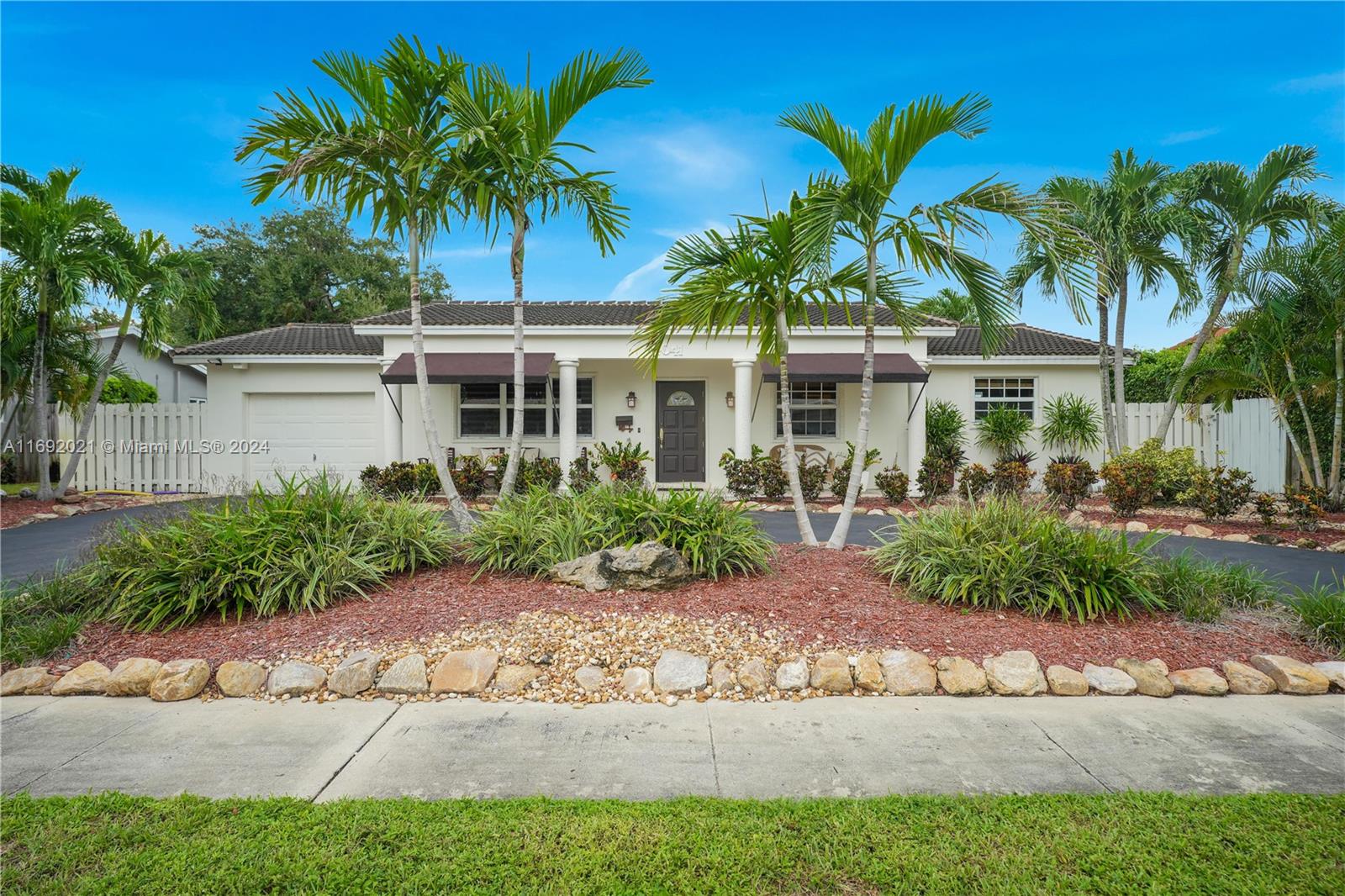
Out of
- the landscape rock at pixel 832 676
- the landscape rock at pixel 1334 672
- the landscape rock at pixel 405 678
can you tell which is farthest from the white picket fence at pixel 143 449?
the landscape rock at pixel 1334 672

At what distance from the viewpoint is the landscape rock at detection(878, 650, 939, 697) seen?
374 cm

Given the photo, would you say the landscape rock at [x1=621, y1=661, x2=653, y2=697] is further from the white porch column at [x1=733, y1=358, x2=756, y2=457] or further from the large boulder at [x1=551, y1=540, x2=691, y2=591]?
the white porch column at [x1=733, y1=358, x2=756, y2=457]

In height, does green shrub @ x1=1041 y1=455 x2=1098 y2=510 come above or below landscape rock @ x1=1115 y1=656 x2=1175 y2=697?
above

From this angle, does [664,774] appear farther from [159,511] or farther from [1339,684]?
[159,511]

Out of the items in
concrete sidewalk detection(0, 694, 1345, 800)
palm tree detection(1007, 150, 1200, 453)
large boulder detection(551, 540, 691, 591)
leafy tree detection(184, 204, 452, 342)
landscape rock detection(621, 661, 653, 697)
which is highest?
leafy tree detection(184, 204, 452, 342)

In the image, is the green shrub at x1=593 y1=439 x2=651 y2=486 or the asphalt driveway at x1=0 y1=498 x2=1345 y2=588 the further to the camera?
the green shrub at x1=593 y1=439 x2=651 y2=486

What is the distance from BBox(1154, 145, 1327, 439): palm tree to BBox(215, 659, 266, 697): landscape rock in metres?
13.4

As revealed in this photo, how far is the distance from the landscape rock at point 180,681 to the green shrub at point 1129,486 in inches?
426

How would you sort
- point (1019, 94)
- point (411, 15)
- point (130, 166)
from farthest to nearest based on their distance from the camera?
point (130, 166) → point (1019, 94) → point (411, 15)

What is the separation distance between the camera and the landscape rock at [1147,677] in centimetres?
372

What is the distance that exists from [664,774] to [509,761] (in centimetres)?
71

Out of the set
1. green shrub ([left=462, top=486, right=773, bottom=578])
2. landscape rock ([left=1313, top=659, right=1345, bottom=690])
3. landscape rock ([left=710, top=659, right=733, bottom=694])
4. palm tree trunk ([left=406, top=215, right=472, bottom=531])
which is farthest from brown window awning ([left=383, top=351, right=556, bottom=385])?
landscape rock ([left=1313, top=659, right=1345, bottom=690])

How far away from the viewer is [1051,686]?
375cm

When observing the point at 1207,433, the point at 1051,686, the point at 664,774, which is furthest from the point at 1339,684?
the point at 1207,433
